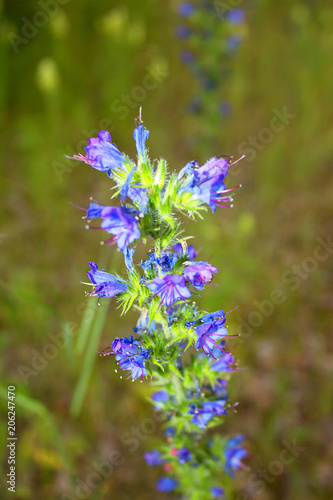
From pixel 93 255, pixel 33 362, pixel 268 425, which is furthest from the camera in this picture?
pixel 93 255

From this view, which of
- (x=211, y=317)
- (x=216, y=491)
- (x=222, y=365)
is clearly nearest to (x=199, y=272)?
(x=211, y=317)

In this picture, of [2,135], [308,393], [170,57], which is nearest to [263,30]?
[170,57]

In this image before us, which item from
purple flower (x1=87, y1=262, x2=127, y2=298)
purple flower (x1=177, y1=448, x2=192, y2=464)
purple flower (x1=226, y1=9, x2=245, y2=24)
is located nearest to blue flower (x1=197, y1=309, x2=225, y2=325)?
purple flower (x1=87, y1=262, x2=127, y2=298)

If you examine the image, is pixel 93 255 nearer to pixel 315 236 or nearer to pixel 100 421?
pixel 100 421

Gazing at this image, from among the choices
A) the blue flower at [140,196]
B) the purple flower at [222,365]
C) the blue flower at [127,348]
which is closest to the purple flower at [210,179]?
the blue flower at [140,196]

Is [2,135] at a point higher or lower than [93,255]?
higher

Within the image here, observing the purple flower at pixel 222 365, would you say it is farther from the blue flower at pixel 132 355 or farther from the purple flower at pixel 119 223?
the purple flower at pixel 119 223
